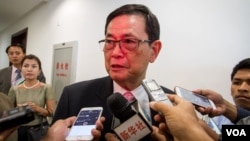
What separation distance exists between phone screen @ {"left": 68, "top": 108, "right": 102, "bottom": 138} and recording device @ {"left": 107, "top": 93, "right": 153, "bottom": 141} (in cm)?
10

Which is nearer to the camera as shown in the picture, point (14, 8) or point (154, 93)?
point (154, 93)

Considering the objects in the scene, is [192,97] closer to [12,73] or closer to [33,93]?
[33,93]

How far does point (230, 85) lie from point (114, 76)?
1038 millimetres

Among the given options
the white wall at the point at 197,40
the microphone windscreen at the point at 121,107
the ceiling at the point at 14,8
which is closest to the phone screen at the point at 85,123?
the microphone windscreen at the point at 121,107

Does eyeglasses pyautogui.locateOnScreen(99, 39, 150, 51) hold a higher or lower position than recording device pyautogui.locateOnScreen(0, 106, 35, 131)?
higher

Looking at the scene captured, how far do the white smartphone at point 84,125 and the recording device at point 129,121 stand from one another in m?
0.10

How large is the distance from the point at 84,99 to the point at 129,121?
45 cm

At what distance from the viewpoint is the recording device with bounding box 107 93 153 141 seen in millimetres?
695

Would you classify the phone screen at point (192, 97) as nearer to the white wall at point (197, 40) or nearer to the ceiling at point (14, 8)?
the white wall at point (197, 40)

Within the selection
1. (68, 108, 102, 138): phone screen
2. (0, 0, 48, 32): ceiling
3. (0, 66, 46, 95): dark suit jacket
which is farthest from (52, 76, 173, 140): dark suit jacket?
(0, 0, 48, 32): ceiling

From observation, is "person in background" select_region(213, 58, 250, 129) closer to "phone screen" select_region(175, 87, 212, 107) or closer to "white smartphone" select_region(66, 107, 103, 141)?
"phone screen" select_region(175, 87, 212, 107)

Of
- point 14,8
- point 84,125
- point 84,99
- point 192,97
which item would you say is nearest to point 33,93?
point 84,99

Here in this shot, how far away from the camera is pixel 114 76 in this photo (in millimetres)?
1023

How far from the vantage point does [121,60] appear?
101 cm
